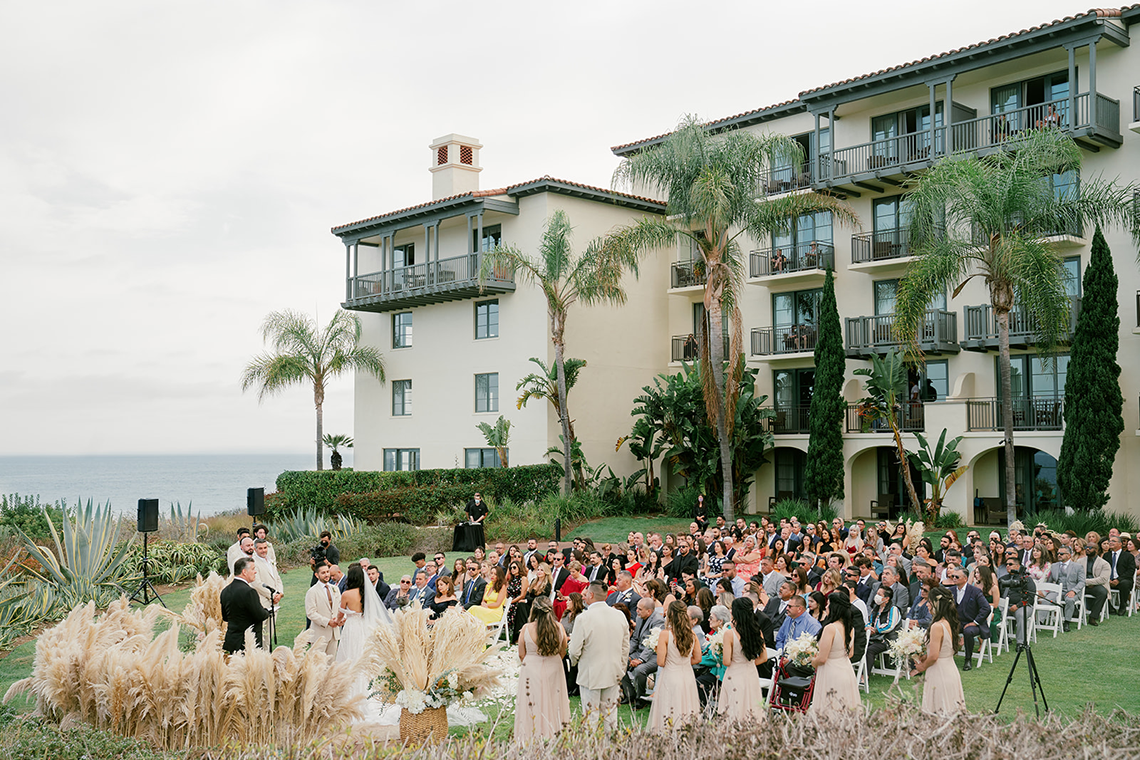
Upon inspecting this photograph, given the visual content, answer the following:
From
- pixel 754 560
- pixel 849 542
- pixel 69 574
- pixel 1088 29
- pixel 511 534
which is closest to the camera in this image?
pixel 754 560

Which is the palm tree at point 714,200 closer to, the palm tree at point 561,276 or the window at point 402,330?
the palm tree at point 561,276

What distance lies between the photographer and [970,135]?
90.8ft

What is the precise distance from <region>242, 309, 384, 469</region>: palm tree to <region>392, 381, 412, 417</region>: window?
0.71 m

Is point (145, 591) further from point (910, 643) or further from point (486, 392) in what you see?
point (486, 392)

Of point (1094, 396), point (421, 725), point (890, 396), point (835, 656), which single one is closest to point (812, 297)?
point (890, 396)

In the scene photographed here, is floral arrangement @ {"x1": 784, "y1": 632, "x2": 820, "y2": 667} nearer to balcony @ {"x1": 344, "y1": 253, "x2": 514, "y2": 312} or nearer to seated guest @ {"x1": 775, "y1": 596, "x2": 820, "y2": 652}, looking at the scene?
seated guest @ {"x1": 775, "y1": 596, "x2": 820, "y2": 652}

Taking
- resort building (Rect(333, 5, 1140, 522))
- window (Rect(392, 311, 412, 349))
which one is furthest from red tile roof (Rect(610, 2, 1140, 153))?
window (Rect(392, 311, 412, 349))

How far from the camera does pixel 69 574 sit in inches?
673

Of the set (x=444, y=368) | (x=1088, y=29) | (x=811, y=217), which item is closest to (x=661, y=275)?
(x=811, y=217)

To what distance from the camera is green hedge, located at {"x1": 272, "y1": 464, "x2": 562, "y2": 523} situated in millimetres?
29141

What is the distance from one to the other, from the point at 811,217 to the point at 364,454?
1973cm

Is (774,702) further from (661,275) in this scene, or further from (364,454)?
(364,454)

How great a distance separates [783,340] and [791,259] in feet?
8.73

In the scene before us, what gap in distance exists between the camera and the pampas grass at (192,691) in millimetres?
8117
